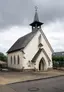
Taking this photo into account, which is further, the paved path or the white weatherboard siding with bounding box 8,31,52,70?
the white weatherboard siding with bounding box 8,31,52,70

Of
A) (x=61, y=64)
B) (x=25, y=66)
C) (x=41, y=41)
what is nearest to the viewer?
(x=25, y=66)

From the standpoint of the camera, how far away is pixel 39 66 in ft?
121

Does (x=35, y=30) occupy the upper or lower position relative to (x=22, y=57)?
upper

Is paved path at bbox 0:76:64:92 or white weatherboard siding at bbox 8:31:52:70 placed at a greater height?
white weatherboard siding at bbox 8:31:52:70

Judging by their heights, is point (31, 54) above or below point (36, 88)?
above

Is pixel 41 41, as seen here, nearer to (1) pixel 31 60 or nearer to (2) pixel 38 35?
(2) pixel 38 35

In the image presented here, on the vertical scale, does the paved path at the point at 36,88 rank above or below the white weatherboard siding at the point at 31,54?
below

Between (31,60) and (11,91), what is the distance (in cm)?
2168

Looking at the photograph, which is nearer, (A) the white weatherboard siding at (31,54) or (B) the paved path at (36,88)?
(B) the paved path at (36,88)

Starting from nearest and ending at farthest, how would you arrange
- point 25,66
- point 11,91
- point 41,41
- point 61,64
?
point 11,91
point 25,66
point 41,41
point 61,64

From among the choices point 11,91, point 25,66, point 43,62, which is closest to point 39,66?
point 43,62

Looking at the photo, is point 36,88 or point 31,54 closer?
point 36,88

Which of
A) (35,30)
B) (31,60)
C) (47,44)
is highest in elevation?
(35,30)

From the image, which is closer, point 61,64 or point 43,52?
point 43,52
